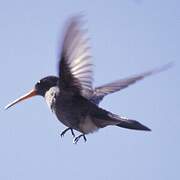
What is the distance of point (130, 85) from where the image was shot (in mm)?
5969

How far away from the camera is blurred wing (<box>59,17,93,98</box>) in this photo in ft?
14.3

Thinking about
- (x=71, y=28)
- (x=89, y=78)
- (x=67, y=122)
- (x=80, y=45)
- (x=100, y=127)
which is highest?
(x=71, y=28)

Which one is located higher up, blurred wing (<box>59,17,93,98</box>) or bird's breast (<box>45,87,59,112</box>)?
blurred wing (<box>59,17,93,98</box>)

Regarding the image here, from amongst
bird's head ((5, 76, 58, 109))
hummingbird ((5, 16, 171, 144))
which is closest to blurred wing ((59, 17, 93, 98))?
hummingbird ((5, 16, 171, 144))

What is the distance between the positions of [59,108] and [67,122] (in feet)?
0.63

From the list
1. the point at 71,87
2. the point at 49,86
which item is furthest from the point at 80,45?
the point at 49,86

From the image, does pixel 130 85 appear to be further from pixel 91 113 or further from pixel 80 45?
pixel 80 45

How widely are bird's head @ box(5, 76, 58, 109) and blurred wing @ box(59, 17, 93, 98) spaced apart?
1.27 feet

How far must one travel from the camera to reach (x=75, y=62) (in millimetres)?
5273

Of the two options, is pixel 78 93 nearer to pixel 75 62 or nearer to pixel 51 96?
pixel 51 96

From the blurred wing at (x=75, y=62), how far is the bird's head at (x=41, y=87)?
39 cm

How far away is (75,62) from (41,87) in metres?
1.17

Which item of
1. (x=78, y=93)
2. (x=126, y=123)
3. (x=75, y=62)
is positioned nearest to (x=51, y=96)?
(x=78, y=93)

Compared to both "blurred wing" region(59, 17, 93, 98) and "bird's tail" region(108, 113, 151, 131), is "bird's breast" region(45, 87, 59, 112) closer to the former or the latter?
"blurred wing" region(59, 17, 93, 98)
